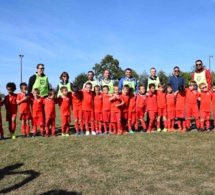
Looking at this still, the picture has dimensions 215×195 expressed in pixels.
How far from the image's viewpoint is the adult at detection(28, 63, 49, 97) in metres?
9.70

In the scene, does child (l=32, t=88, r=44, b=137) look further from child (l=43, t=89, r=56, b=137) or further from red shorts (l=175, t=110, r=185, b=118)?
red shorts (l=175, t=110, r=185, b=118)

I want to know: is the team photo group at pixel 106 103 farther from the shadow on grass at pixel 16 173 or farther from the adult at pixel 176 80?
the shadow on grass at pixel 16 173

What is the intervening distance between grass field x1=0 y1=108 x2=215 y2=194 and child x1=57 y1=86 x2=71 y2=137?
859mm

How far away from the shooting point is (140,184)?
495 cm

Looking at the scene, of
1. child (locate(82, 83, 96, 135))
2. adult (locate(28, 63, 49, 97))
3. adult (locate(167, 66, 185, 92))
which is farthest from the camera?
adult (locate(167, 66, 185, 92))

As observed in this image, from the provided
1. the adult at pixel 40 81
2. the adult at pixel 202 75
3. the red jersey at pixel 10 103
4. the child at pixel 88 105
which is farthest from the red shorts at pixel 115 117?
the red jersey at pixel 10 103

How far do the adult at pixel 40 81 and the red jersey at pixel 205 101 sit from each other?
5.99 m

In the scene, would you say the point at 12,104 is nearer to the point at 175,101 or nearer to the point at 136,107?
the point at 136,107

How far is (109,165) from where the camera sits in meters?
6.08

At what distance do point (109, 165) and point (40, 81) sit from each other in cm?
499

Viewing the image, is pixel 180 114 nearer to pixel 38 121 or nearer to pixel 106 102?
pixel 106 102

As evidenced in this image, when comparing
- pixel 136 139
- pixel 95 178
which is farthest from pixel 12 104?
pixel 95 178

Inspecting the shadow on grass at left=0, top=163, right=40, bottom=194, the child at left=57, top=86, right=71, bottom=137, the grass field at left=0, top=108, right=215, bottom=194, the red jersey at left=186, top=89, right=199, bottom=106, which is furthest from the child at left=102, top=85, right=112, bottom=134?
the shadow on grass at left=0, top=163, right=40, bottom=194

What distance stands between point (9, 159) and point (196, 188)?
A: 15.1ft
